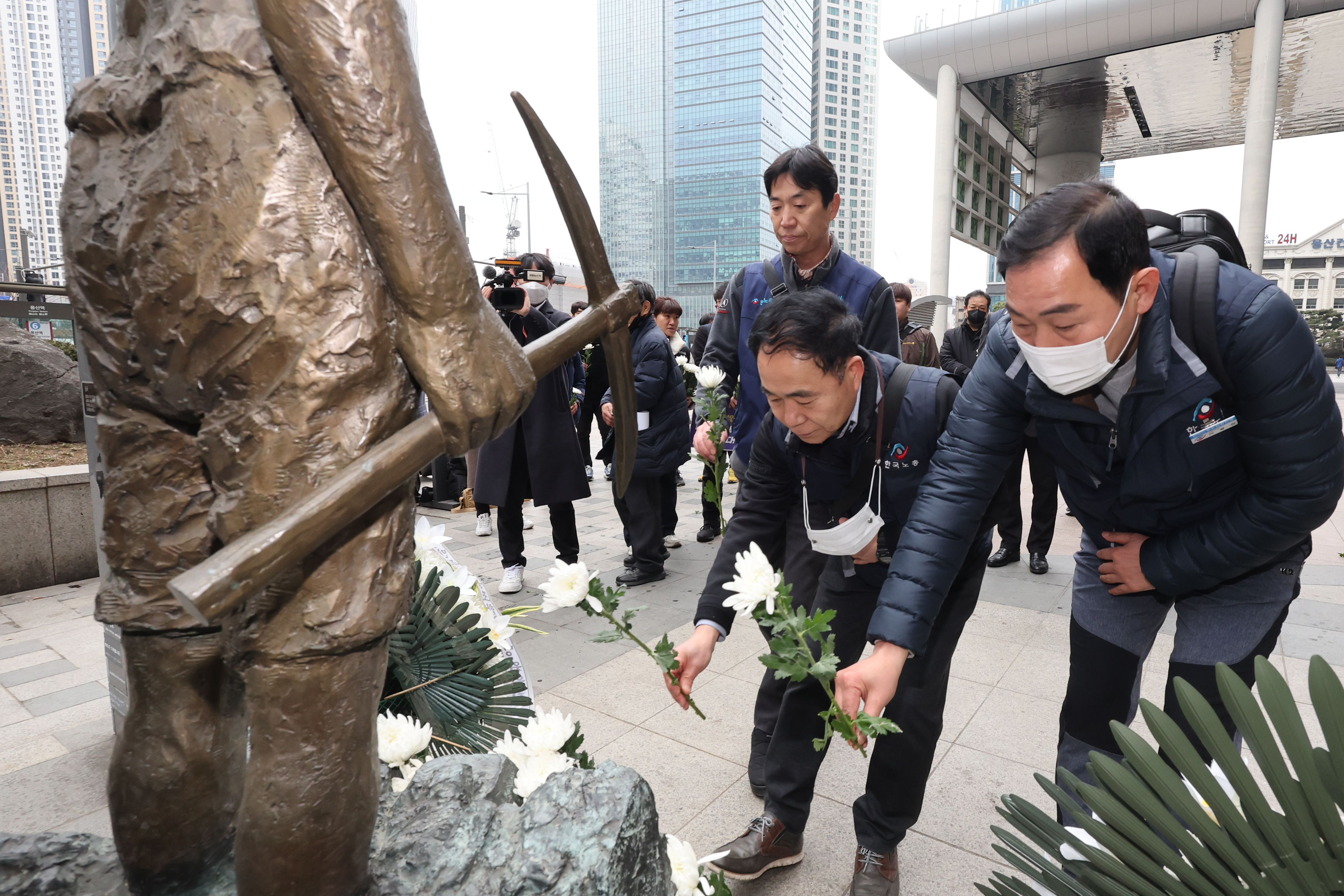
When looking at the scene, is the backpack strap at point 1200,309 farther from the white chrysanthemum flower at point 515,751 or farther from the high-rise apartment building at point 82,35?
the high-rise apartment building at point 82,35

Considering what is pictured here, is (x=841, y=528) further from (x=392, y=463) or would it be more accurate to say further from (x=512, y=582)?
(x=512, y=582)

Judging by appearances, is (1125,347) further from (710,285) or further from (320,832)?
(710,285)

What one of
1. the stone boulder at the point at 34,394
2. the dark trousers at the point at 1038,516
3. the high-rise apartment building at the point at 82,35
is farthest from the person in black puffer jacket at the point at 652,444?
the stone boulder at the point at 34,394

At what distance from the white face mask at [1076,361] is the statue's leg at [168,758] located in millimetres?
1635

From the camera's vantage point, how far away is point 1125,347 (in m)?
1.62

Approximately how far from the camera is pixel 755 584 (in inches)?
54.4

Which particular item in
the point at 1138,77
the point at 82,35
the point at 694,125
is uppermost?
the point at 694,125

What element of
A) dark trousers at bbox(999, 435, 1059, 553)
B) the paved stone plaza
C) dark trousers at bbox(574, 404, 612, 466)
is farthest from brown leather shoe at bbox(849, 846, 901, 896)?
dark trousers at bbox(574, 404, 612, 466)

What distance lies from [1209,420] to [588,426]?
21.5 feet

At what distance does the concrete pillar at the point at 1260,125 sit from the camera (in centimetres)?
1291

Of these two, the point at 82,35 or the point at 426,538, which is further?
the point at 82,35

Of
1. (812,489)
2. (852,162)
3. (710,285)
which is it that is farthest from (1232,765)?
(852,162)

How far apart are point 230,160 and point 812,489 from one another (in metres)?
1.60

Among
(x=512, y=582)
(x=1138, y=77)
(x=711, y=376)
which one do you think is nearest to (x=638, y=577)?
(x=512, y=582)
